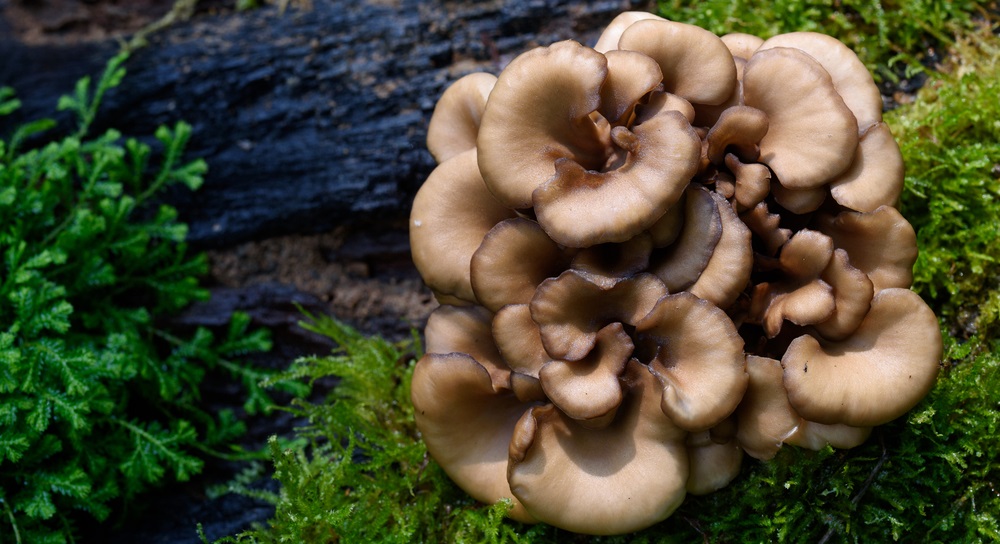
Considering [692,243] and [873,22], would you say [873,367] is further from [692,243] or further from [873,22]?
[873,22]

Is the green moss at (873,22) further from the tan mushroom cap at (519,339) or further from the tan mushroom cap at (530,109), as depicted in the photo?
the tan mushroom cap at (519,339)

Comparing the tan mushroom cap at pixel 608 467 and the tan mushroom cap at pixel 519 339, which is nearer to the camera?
the tan mushroom cap at pixel 608 467

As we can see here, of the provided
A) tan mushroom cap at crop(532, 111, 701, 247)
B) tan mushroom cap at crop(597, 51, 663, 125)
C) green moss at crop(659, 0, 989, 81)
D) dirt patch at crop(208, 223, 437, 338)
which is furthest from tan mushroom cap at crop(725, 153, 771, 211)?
dirt patch at crop(208, 223, 437, 338)

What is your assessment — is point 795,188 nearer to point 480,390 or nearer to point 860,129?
point 860,129

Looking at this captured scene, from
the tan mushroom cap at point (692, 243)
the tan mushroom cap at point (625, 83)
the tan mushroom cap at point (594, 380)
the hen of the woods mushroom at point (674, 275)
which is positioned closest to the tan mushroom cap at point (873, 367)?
the hen of the woods mushroom at point (674, 275)

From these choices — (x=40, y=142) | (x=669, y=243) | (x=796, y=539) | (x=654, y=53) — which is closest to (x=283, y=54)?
(x=40, y=142)

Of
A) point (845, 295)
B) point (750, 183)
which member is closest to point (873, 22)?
point (750, 183)

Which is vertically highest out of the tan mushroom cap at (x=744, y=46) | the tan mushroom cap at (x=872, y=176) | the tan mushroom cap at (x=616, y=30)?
the tan mushroom cap at (x=616, y=30)
